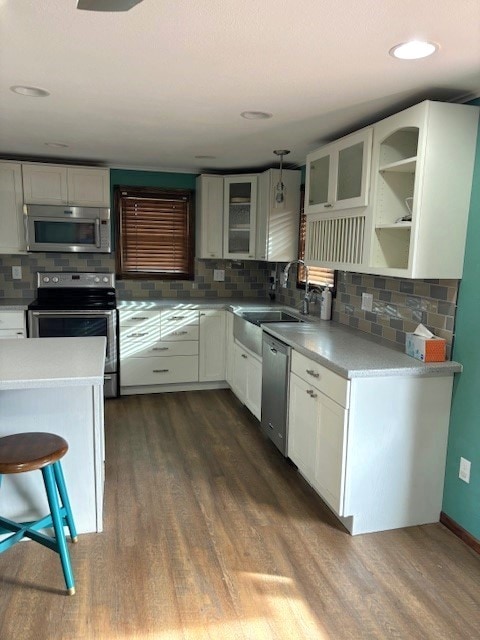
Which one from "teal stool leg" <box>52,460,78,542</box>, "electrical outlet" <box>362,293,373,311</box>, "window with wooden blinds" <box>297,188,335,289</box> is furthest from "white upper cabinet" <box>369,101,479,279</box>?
"teal stool leg" <box>52,460,78,542</box>

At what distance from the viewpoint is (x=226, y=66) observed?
2.03 metres

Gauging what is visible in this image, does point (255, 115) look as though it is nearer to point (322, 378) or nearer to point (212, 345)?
point (322, 378)

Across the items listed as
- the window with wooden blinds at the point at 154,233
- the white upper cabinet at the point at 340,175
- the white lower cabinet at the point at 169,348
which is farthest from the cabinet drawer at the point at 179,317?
the white upper cabinet at the point at 340,175

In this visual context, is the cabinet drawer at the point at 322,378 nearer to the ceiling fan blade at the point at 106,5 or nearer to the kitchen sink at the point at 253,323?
the kitchen sink at the point at 253,323

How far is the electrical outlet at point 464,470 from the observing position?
2.35m

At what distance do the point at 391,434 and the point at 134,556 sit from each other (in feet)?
4.53

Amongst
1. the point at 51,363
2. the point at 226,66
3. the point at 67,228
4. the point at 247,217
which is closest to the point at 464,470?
the point at 51,363

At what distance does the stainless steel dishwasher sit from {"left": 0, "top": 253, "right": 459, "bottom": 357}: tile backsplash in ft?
2.20

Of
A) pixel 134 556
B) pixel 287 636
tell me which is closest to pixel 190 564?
pixel 134 556

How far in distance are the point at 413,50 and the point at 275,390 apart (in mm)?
2105

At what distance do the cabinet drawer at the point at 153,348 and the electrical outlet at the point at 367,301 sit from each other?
5.94ft

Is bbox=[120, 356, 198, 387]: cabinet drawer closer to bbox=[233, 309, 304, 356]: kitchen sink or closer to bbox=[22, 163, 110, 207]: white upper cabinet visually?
bbox=[233, 309, 304, 356]: kitchen sink

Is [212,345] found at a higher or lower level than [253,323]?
lower

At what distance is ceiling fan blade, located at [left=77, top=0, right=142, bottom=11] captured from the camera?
144cm
